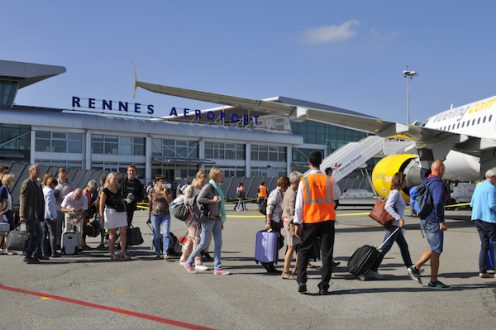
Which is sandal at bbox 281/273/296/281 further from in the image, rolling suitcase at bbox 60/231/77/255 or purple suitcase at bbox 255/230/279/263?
rolling suitcase at bbox 60/231/77/255

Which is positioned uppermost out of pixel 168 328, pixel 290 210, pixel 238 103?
pixel 238 103

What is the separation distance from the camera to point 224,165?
5997 centimetres

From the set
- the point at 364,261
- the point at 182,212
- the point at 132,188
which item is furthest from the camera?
the point at 132,188

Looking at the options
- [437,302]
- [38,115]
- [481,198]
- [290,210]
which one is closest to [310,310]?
[437,302]

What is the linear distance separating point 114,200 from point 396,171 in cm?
1257

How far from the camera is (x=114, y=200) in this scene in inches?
382

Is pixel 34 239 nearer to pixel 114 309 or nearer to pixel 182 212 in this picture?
pixel 182 212

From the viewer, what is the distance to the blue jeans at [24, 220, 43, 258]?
9289 mm

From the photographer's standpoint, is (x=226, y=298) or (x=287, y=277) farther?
(x=287, y=277)

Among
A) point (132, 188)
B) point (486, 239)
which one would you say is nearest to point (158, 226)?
point (132, 188)

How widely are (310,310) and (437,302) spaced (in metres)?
1.58

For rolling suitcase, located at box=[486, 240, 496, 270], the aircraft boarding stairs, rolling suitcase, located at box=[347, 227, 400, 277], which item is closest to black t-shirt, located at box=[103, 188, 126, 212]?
rolling suitcase, located at box=[347, 227, 400, 277]

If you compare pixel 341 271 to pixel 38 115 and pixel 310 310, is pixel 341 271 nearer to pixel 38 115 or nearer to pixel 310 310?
pixel 310 310

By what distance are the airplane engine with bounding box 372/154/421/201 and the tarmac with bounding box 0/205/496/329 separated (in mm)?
9267
